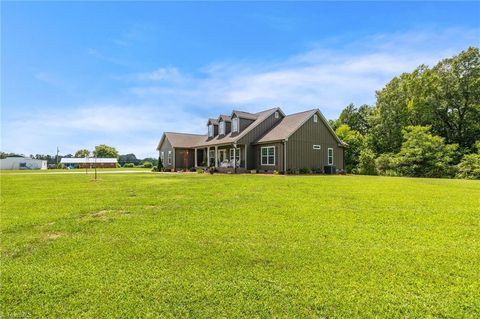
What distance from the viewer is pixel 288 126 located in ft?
79.6

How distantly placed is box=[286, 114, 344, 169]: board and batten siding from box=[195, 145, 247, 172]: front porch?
4505 mm

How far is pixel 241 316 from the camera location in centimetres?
252

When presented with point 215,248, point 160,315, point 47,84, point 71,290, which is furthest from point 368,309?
point 47,84

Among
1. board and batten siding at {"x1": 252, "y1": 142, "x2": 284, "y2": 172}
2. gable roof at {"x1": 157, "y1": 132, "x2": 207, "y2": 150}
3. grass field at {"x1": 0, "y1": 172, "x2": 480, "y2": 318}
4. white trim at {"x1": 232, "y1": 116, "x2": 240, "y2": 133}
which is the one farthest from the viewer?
gable roof at {"x1": 157, "y1": 132, "x2": 207, "y2": 150}

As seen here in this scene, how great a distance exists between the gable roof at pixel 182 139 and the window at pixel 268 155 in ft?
40.6

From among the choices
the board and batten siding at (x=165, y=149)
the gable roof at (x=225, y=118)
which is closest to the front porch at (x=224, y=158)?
the gable roof at (x=225, y=118)

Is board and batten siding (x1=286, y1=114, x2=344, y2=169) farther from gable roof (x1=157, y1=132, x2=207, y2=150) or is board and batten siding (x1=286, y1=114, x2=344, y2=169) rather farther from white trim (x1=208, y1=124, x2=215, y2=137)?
gable roof (x1=157, y1=132, x2=207, y2=150)

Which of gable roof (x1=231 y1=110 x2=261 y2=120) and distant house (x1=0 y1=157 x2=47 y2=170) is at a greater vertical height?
gable roof (x1=231 y1=110 x2=261 y2=120)

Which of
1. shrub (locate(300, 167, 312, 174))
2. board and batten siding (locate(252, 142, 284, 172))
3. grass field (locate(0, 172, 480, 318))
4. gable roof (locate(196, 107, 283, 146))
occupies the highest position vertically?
gable roof (locate(196, 107, 283, 146))

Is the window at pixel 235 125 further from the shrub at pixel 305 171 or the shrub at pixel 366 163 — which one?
the shrub at pixel 366 163

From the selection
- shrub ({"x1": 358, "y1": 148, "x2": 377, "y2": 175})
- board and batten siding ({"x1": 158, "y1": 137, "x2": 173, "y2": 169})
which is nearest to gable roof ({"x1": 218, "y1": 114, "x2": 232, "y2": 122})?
board and batten siding ({"x1": 158, "y1": 137, "x2": 173, "y2": 169})

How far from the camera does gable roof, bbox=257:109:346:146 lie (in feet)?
74.7

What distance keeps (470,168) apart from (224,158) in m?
21.6

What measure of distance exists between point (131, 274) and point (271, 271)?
1746 mm
